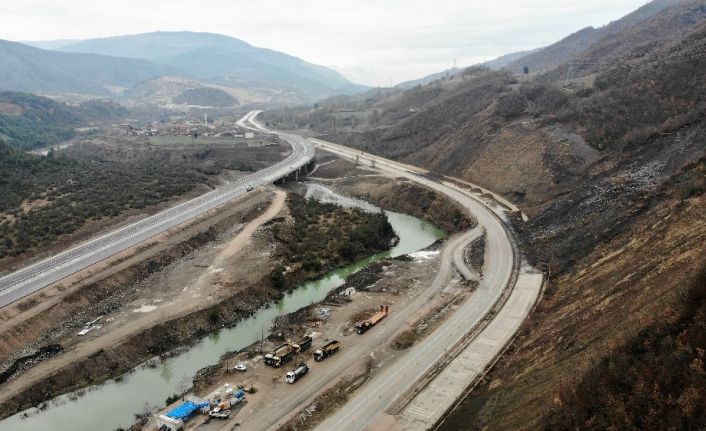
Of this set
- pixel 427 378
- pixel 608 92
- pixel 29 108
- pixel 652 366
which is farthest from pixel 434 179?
pixel 29 108

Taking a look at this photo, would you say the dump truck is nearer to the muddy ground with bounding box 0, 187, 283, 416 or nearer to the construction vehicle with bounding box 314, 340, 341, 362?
the construction vehicle with bounding box 314, 340, 341, 362

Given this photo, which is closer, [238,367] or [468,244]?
[238,367]

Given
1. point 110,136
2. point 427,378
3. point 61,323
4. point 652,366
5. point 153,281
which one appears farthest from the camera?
point 110,136

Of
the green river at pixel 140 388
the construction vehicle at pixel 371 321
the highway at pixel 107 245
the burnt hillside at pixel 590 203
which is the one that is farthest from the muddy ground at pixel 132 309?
the burnt hillside at pixel 590 203

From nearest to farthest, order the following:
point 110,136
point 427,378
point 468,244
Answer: point 427,378 < point 468,244 < point 110,136

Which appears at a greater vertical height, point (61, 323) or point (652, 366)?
point (652, 366)

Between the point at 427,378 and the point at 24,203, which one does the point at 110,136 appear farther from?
the point at 427,378

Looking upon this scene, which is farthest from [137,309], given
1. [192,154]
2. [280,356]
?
[192,154]
